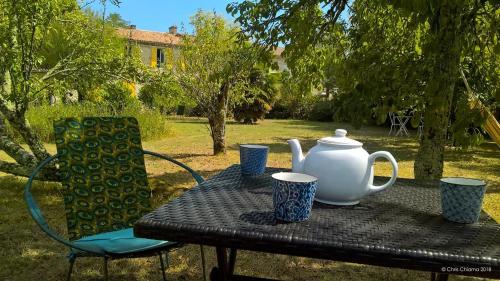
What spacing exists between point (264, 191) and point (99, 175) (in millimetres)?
1262

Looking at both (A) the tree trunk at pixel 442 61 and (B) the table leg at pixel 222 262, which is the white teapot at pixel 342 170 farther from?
(A) the tree trunk at pixel 442 61

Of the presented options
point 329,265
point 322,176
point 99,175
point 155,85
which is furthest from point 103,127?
point 155,85

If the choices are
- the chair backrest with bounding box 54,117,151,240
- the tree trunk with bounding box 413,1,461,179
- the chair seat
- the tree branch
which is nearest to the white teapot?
the chair seat

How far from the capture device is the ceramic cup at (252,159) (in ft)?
6.76

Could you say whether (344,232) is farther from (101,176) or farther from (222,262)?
(101,176)

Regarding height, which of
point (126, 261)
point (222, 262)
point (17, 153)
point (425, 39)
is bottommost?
point (126, 261)

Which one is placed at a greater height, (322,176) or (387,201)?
(322,176)

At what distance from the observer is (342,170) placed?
1513 mm

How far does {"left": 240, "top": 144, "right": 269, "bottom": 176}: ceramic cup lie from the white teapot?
492mm

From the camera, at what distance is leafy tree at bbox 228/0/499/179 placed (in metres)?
2.50

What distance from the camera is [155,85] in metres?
5.29

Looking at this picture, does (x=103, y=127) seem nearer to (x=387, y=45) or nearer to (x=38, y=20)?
(x=38, y=20)

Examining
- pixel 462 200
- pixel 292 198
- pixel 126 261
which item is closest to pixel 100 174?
pixel 126 261

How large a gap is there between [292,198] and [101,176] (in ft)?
5.30
